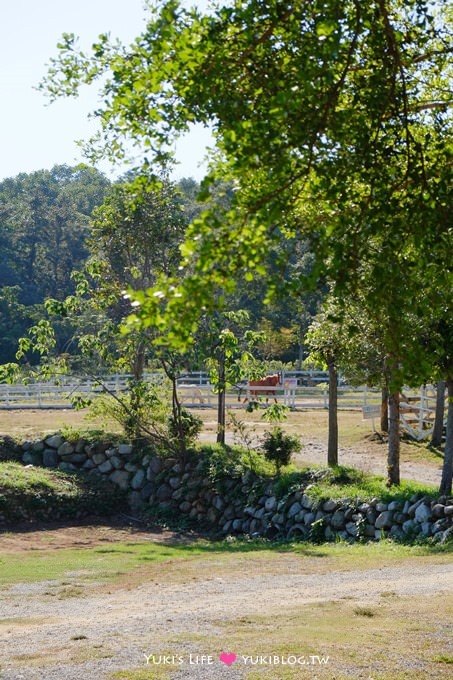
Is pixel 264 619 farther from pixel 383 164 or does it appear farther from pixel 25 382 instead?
pixel 25 382

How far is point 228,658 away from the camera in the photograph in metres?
8.65

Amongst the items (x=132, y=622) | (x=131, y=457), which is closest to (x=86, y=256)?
(x=131, y=457)

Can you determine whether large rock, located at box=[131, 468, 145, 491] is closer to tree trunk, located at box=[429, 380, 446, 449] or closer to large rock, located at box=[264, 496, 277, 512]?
large rock, located at box=[264, 496, 277, 512]

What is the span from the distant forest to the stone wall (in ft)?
15.7

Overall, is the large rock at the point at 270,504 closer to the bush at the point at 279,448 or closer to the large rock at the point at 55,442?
the bush at the point at 279,448

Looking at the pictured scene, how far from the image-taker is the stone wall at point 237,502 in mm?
17531

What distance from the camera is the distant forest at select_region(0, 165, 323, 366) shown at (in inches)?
1001

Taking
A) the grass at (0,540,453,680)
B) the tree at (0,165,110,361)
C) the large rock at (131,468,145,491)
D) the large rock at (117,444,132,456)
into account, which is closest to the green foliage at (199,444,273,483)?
the large rock at (131,468,145,491)

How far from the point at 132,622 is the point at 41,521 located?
12.2m

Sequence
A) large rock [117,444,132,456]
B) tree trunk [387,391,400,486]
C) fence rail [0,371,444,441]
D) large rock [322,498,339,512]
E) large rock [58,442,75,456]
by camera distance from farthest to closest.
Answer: fence rail [0,371,444,441] → large rock [58,442,75,456] → large rock [117,444,132,456] → tree trunk [387,391,400,486] → large rock [322,498,339,512]

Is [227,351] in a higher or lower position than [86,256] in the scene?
lower

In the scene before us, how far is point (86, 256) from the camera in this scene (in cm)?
8106

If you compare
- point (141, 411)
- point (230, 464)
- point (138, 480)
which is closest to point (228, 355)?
point (230, 464)

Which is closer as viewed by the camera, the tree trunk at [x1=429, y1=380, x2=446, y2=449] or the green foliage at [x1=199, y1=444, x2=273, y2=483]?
the green foliage at [x1=199, y1=444, x2=273, y2=483]
